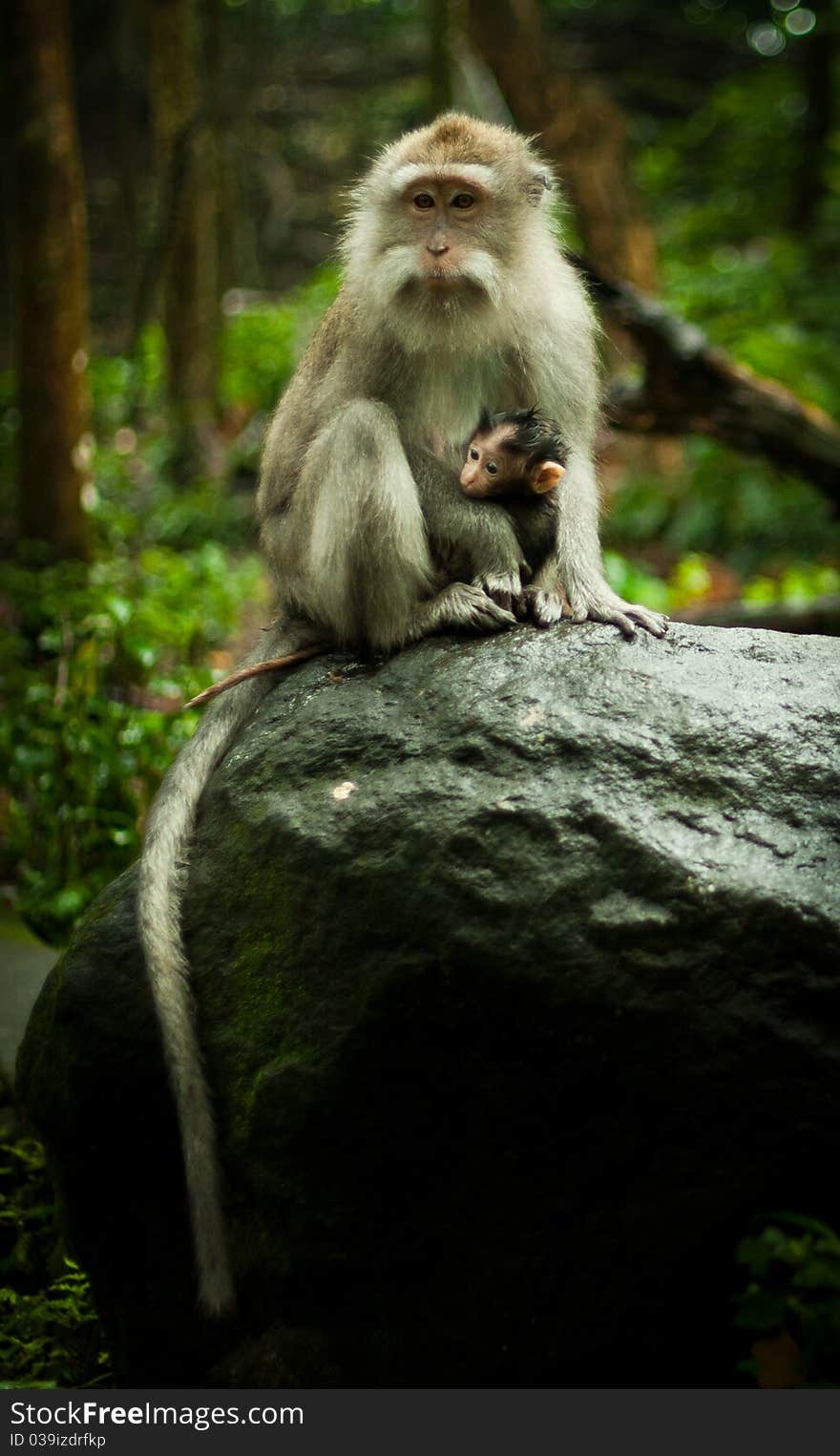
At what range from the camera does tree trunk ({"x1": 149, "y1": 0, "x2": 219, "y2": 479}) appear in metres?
12.6

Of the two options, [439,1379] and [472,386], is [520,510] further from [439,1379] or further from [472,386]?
[439,1379]

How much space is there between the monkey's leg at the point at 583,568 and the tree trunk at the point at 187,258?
31.0 ft

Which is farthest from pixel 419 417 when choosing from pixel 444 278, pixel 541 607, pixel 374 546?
pixel 541 607

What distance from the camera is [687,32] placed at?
20078mm

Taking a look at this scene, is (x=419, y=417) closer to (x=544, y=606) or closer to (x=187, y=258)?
(x=544, y=606)

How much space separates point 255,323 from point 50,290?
889 centimetres

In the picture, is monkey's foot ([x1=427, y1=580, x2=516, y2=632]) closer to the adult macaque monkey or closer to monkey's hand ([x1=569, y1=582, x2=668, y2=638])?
the adult macaque monkey

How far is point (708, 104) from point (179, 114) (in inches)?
413

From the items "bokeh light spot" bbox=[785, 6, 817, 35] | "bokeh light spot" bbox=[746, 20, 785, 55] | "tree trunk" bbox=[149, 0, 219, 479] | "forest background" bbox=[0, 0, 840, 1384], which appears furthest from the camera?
"bokeh light spot" bbox=[746, 20, 785, 55]

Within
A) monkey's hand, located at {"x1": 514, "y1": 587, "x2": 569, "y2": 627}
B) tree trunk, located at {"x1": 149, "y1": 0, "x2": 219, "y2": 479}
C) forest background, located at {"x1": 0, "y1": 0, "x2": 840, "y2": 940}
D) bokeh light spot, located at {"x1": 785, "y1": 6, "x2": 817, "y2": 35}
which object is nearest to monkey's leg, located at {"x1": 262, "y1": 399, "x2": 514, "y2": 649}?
monkey's hand, located at {"x1": 514, "y1": 587, "x2": 569, "y2": 627}

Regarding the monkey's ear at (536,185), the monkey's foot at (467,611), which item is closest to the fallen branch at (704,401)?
the monkey's ear at (536,185)

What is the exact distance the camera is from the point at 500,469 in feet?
13.8

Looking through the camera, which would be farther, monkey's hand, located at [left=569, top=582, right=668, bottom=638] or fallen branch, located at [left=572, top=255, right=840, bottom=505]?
fallen branch, located at [left=572, top=255, right=840, bottom=505]
